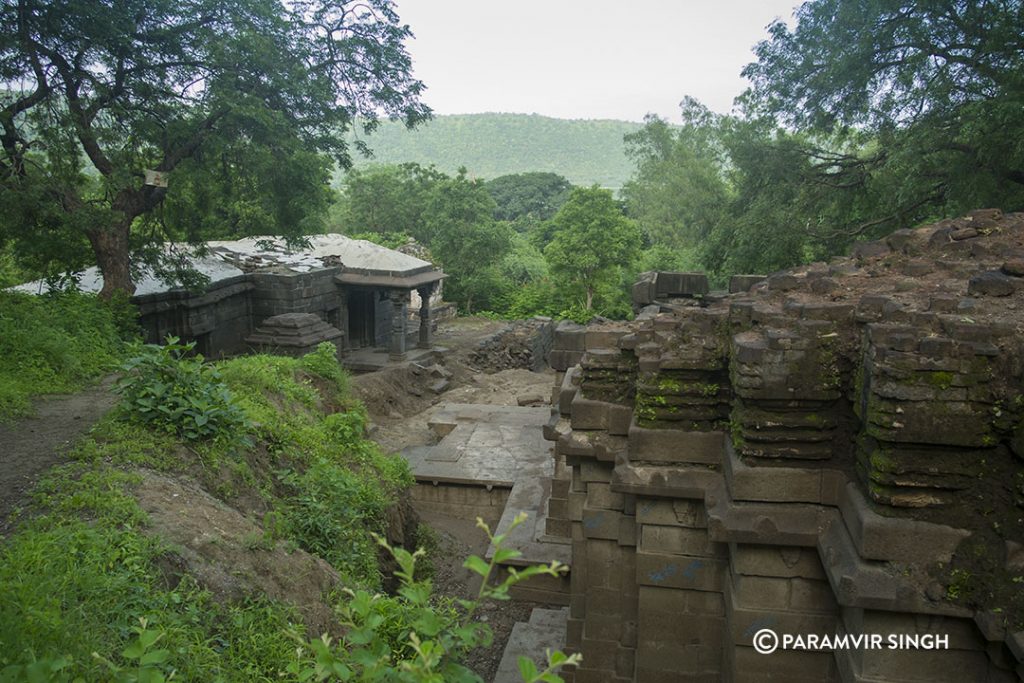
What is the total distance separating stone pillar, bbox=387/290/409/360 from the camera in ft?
73.0

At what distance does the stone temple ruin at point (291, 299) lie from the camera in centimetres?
1697

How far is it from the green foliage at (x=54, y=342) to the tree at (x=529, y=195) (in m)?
45.2

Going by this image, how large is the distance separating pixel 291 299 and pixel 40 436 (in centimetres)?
1350

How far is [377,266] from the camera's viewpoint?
899 inches

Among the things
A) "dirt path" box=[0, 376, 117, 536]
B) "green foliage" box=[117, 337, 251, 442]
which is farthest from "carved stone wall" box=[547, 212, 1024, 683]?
"dirt path" box=[0, 376, 117, 536]

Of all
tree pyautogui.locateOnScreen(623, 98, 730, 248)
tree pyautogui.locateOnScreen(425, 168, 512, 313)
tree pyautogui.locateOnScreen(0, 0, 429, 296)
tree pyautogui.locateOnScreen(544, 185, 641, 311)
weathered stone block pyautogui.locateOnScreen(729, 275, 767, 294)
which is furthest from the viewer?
tree pyautogui.locateOnScreen(623, 98, 730, 248)

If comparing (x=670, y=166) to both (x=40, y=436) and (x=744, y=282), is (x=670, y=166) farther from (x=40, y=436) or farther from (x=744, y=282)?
(x=40, y=436)

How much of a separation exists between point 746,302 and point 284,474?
513 centimetres

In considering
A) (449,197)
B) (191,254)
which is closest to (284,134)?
(191,254)

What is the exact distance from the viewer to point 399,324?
2258cm

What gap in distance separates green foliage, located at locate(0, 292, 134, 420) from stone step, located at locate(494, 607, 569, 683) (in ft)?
18.5

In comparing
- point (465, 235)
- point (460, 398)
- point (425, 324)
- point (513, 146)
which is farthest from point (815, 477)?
point (513, 146)

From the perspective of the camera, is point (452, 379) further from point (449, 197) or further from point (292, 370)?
point (449, 197)

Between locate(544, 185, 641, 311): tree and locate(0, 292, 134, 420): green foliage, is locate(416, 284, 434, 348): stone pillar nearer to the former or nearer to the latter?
locate(544, 185, 641, 311): tree
